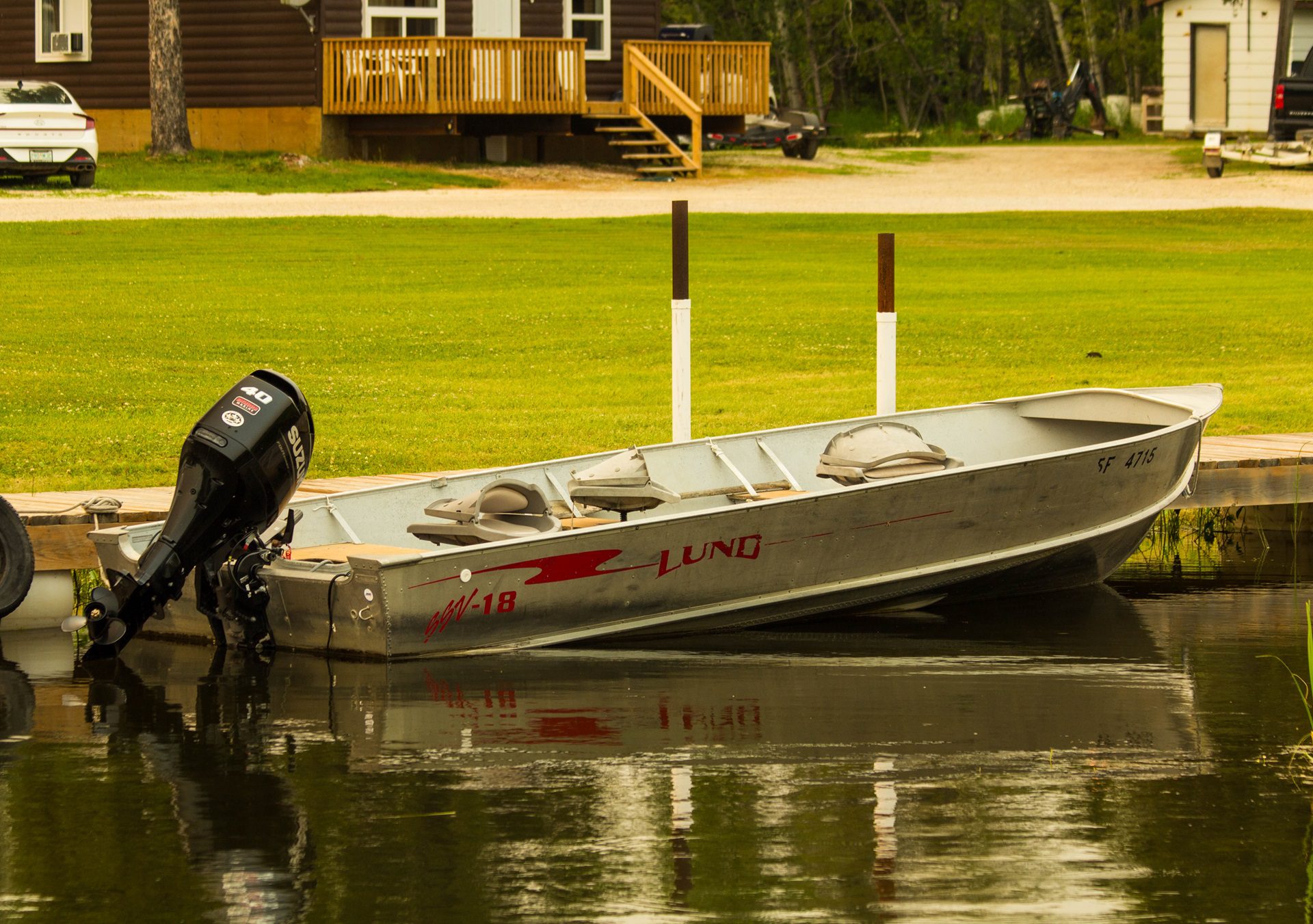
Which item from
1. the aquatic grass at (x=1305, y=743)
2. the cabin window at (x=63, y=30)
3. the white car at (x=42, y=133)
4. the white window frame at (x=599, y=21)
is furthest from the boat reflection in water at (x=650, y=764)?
the cabin window at (x=63, y=30)

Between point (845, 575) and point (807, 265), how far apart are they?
1476 cm

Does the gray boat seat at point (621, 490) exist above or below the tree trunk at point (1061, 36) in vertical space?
below

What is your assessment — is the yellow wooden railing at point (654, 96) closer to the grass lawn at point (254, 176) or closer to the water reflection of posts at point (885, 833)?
the grass lawn at point (254, 176)

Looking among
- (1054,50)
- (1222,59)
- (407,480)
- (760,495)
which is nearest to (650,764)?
(760,495)

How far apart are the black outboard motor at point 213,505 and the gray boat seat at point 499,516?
2.91 feet

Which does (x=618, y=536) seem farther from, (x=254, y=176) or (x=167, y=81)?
(x=167, y=81)

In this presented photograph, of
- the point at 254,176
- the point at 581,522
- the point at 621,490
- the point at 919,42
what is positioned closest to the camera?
the point at 621,490

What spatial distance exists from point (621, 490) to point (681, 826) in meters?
3.59

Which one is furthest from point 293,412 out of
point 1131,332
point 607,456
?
point 1131,332

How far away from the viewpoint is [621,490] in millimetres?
10008

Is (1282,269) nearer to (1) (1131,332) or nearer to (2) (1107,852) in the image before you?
(1) (1131,332)

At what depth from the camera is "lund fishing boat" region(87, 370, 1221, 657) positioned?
29.3 feet

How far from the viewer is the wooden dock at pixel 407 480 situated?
10031 millimetres

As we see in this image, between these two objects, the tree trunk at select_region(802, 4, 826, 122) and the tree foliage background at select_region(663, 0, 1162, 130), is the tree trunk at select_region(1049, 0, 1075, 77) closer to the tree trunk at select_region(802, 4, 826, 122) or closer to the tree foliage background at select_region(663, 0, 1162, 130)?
the tree foliage background at select_region(663, 0, 1162, 130)
